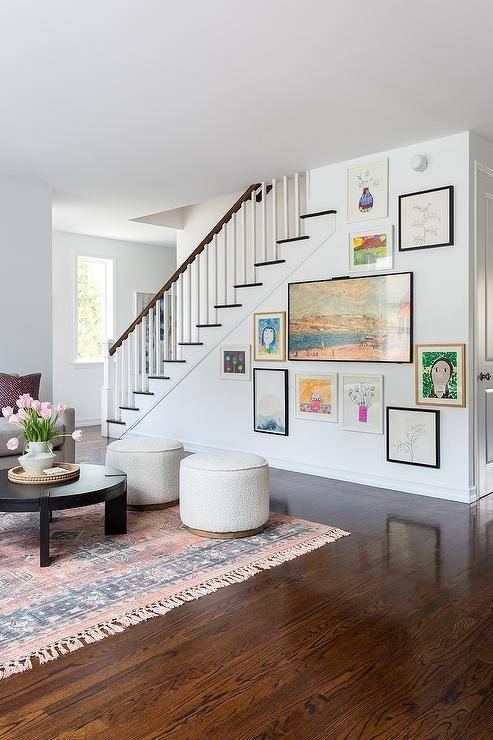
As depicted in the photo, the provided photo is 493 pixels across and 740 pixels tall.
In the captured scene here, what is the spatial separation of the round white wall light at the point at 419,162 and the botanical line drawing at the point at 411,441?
1.91 m

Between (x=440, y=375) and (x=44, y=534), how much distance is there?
2.92 m

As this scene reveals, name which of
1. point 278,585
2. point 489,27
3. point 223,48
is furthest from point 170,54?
point 278,585

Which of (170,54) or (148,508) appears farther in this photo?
(148,508)

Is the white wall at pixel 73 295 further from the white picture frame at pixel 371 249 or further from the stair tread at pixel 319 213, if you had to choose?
the white picture frame at pixel 371 249

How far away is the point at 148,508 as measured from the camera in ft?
13.4

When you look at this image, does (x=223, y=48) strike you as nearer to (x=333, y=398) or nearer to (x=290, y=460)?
(x=333, y=398)

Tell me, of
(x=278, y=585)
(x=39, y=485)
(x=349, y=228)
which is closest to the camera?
(x=278, y=585)

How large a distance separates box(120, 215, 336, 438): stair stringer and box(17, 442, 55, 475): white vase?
2.76 metres

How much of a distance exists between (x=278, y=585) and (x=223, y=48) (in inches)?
105

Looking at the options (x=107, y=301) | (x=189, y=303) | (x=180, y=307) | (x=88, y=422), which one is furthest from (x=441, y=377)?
(x=107, y=301)

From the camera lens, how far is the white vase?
3.45 meters

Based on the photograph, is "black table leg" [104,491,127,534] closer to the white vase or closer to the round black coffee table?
the round black coffee table

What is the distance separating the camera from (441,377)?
4438 mm

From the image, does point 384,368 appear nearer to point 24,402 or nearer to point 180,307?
point 24,402
